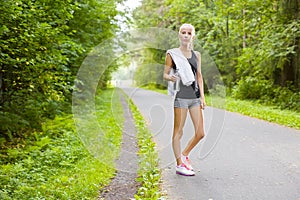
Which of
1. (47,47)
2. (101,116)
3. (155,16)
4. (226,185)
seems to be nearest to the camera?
(226,185)

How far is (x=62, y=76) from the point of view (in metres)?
9.15

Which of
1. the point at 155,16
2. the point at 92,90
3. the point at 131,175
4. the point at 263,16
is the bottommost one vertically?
the point at 131,175

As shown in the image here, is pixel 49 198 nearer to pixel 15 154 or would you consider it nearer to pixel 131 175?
pixel 131 175

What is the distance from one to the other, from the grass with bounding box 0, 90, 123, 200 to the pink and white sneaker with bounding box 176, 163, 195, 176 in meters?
1.08

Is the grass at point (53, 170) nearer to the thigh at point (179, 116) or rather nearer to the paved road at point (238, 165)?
the paved road at point (238, 165)

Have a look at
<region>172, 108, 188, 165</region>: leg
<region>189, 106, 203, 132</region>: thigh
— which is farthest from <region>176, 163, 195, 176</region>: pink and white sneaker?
<region>189, 106, 203, 132</region>: thigh

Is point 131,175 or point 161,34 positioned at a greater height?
point 161,34

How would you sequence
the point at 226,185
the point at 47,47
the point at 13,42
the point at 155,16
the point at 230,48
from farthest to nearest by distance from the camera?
the point at 155,16 < the point at 230,48 < the point at 47,47 < the point at 13,42 < the point at 226,185

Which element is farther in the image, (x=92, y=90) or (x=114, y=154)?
(x=92, y=90)

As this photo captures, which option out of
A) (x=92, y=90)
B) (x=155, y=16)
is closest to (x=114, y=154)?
(x=92, y=90)

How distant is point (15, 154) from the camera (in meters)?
7.41

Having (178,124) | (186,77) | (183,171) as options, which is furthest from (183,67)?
(183,171)

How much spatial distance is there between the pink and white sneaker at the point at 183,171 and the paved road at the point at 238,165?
9 centimetres

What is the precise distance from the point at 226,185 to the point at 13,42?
4.56m
